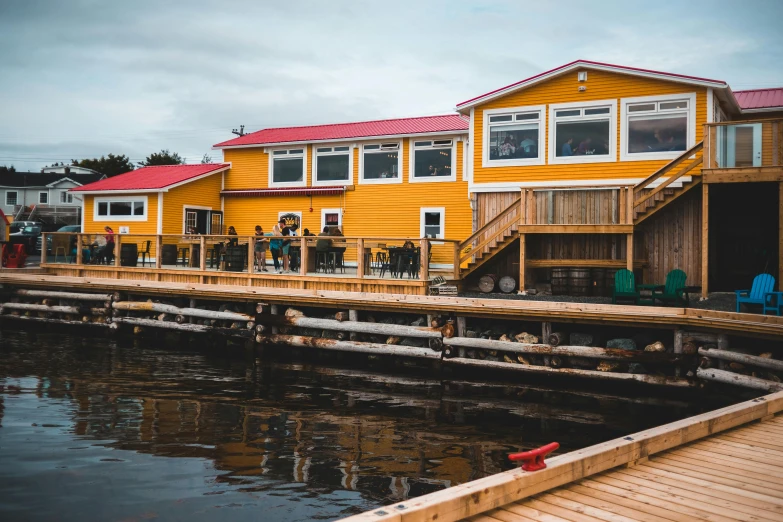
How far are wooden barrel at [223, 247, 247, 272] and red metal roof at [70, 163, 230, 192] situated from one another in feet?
31.1

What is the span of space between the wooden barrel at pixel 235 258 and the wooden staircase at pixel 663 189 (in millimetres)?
10684

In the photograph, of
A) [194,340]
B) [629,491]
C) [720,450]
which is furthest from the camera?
[194,340]

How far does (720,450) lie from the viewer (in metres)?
6.72

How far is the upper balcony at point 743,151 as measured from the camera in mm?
15648

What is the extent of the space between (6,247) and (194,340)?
1103 cm

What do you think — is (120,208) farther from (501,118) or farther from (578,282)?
(578,282)

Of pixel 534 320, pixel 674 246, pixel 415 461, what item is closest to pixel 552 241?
pixel 674 246

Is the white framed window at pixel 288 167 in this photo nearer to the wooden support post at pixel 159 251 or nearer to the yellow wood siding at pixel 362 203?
the yellow wood siding at pixel 362 203

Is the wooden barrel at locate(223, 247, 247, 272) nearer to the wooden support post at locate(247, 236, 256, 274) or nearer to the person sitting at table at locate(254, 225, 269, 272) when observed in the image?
the wooden support post at locate(247, 236, 256, 274)

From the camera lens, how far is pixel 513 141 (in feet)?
68.8

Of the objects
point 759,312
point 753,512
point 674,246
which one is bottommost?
point 753,512

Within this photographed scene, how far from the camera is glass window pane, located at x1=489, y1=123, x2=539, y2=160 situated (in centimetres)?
2073

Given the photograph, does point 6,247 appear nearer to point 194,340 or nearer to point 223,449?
point 194,340

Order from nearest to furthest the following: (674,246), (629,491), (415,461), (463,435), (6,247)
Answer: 1. (629,491)
2. (415,461)
3. (463,435)
4. (674,246)
5. (6,247)
